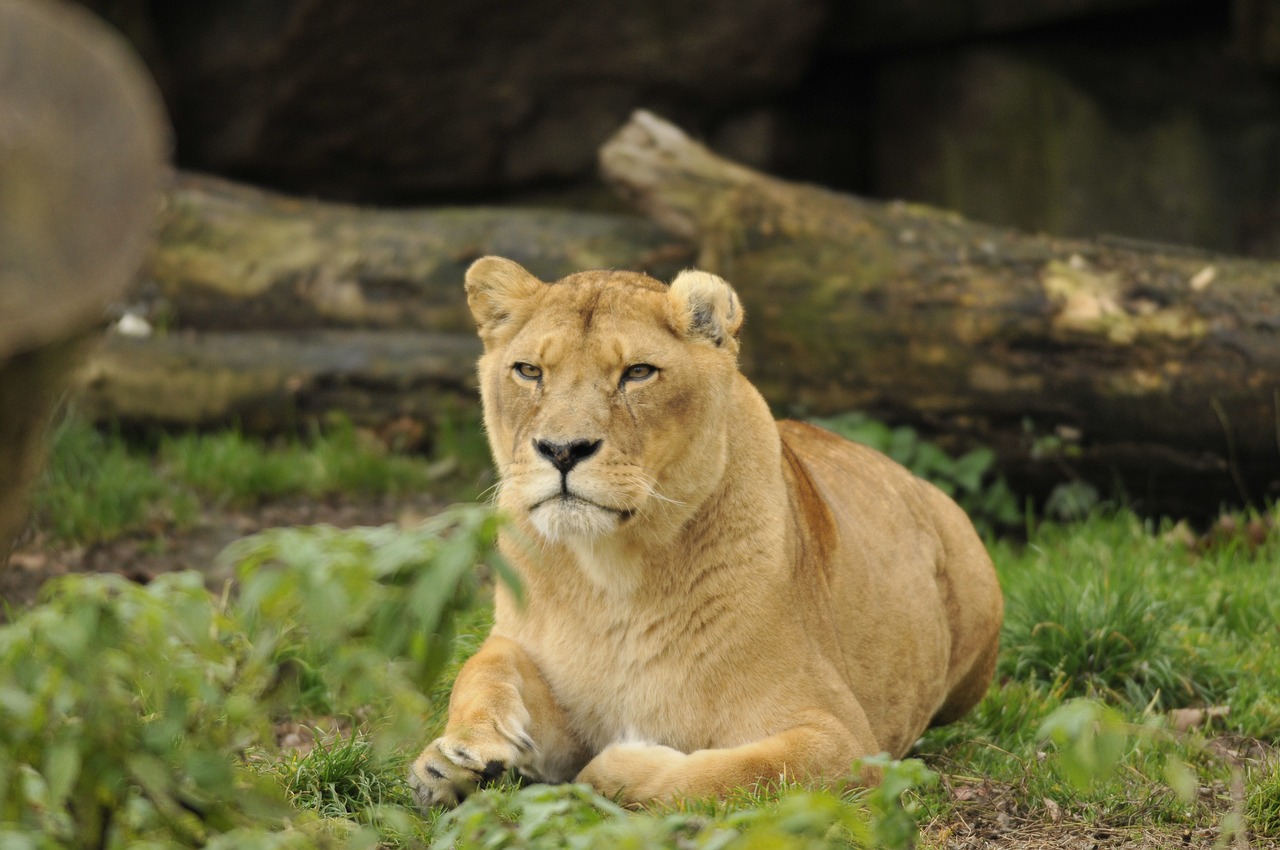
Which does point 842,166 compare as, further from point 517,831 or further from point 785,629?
point 517,831

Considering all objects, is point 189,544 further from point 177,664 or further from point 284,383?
point 177,664

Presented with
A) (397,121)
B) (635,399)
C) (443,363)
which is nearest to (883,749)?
(635,399)

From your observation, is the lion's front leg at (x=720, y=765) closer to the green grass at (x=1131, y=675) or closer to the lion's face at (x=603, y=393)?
the green grass at (x=1131, y=675)

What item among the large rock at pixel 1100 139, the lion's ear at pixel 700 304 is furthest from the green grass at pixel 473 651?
the large rock at pixel 1100 139

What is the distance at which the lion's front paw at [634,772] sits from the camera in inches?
153

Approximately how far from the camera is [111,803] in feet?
8.05

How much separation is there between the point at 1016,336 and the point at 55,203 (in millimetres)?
5440

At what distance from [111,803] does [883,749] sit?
8.87ft

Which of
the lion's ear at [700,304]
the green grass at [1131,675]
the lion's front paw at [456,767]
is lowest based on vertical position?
the green grass at [1131,675]

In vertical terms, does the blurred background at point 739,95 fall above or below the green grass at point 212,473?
above

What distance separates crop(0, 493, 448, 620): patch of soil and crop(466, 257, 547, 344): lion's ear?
251 centimetres

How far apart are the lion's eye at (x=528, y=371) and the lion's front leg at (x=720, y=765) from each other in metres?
1.00

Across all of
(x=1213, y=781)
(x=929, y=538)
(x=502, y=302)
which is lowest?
(x=1213, y=781)

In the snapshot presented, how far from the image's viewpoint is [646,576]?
164 inches
